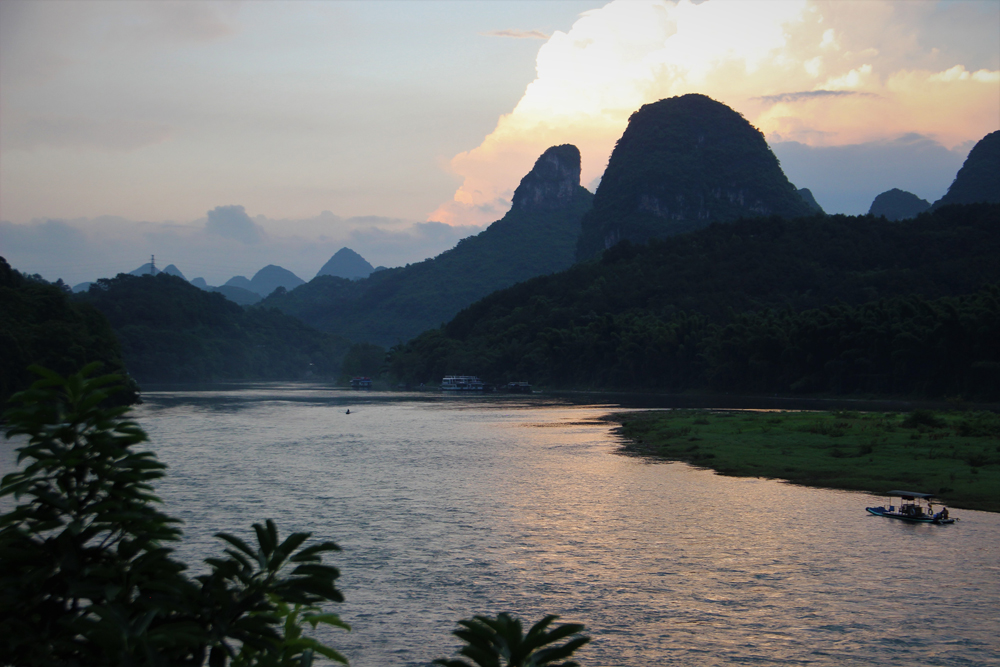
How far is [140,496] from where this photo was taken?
4445 millimetres

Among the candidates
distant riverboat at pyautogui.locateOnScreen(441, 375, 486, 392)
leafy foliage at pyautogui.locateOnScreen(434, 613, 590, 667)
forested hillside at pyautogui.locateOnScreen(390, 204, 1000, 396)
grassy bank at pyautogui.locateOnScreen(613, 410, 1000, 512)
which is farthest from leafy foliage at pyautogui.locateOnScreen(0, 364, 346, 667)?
distant riverboat at pyautogui.locateOnScreen(441, 375, 486, 392)

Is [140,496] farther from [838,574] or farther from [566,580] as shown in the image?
[838,574]

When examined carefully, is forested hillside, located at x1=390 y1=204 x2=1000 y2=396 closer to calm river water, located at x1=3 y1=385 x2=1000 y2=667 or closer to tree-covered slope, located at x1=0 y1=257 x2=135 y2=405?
calm river water, located at x1=3 y1=385 x2=1000 y2=667

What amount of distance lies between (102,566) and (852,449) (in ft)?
169

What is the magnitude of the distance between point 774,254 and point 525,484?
143591mm

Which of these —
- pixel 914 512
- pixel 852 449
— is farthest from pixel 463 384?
pixel 914 512

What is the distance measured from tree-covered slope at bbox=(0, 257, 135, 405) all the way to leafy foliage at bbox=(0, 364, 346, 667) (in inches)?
3004

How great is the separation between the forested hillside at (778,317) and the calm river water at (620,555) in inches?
2594

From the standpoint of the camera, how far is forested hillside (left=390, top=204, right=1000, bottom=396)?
100062 millimetres

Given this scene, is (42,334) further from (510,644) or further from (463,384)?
(463,384)

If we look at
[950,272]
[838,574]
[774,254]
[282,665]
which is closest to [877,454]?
[838,574]

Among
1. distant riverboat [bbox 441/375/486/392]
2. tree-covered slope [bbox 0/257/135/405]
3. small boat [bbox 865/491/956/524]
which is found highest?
tree-covered slope [bbox 0/257/135/405]

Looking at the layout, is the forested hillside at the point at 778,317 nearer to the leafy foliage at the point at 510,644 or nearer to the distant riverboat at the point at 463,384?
the distant riverboat at the point at 463,384

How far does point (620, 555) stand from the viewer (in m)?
27.6
